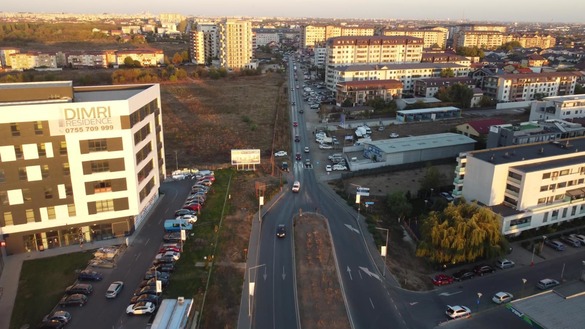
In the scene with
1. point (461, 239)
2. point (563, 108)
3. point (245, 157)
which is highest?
point (563, 108)

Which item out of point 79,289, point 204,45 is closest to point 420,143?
point 79,289

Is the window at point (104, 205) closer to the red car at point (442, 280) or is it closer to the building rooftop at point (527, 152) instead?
the red car at point (442, 280)

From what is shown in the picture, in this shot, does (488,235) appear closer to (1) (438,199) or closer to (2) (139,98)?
(1) (438,199)

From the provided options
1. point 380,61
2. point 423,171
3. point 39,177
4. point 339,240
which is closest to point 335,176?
point 423,171

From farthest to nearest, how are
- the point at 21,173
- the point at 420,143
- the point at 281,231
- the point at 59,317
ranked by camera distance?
the point at 420,143
the point at 281,231
the point at 21,173
the point at 59,317

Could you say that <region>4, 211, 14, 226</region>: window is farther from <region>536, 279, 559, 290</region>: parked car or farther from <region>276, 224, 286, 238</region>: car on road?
<region>536, 279, 559, 290</region>: parked car

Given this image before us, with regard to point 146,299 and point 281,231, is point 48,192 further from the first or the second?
point 281,231

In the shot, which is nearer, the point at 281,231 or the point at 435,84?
the point at 281,231
